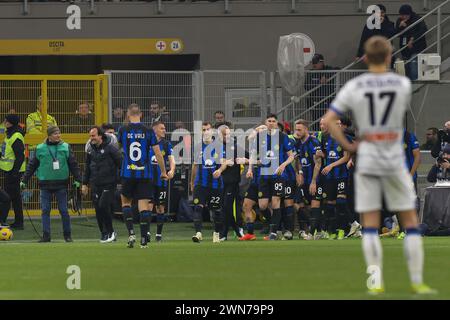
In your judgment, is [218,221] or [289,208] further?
[289,208]

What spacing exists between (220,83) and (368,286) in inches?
651

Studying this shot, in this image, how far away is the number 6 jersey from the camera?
1137cm

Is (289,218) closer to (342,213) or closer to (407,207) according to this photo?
(342,213)

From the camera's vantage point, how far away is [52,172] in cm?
2333

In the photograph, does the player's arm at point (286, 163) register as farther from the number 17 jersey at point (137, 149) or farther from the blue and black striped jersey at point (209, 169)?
the number 17 jersey at point (137, 149)

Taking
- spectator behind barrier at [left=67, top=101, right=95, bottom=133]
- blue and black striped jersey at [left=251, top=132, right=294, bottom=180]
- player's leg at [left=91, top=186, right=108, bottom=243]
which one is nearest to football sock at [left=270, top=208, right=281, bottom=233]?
blue and black striped jersey at [left=251, top=132, right=294, bottom=180]

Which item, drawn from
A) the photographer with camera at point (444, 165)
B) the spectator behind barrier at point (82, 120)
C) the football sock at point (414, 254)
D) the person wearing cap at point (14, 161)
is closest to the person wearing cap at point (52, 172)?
the person wearing cap at point (14, 161)

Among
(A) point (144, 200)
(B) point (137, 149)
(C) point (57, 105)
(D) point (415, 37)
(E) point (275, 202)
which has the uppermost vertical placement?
(D) point (415, 37)

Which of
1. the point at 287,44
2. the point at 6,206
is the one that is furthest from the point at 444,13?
the point at 6,206

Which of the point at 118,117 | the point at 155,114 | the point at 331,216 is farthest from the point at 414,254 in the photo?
the point at 118,117

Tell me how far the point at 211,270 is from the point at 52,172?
862 centimetres

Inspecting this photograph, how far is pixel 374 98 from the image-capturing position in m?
11.4

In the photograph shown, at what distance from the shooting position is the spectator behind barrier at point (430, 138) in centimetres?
2781

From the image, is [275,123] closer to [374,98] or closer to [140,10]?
[140,10]
